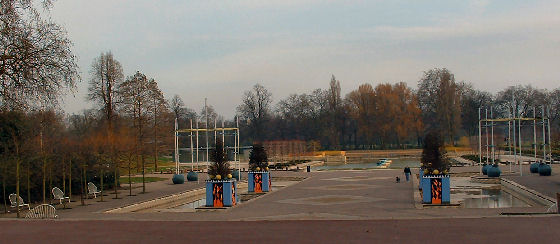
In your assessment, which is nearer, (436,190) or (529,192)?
(436,190)

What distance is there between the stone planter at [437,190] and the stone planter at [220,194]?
7.03 meters

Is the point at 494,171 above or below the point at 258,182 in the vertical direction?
above

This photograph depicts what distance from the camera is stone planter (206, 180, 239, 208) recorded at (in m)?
21.4

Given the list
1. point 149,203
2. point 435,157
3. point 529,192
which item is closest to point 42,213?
point 149,203

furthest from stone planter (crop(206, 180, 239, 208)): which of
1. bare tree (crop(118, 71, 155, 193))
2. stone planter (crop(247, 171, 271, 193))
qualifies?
bare tree (crop(118, 71, 155, 193))

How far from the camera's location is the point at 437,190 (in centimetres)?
1988

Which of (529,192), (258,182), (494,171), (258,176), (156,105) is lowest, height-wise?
(529,192)

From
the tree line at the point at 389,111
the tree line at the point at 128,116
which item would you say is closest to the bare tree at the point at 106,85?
the tree line at the point at 128,116

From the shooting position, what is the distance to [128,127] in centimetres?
4244

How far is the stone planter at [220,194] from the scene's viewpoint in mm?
21358

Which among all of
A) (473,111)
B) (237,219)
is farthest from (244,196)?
(473,111)

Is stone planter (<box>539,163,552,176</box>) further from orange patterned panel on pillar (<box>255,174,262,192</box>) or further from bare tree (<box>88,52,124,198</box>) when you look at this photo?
bare tree (<box>88,52,124,198</box>)

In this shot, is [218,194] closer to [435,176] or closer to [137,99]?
[435,176]

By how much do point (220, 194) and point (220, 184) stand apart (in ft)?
1.22
